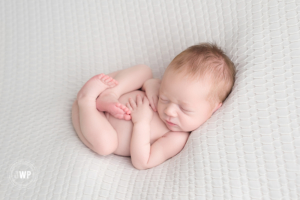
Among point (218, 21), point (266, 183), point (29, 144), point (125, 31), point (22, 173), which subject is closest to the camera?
point (266, 183)

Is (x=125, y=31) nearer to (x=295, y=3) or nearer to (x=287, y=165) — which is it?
(x=295, y=3)

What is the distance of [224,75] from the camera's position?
1.08 m

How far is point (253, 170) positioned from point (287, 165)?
0.34ft

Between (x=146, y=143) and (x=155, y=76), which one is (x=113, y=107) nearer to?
(x=146, y=143)

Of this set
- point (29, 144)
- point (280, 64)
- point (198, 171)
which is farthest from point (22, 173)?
point (280, 64)

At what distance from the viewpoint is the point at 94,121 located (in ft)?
3.55

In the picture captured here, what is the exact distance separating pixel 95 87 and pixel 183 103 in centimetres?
38

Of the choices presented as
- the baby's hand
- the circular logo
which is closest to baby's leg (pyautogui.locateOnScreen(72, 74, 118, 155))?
the baby's hand

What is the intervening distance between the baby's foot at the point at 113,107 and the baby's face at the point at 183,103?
144 millimetres

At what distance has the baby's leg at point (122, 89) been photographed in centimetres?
113

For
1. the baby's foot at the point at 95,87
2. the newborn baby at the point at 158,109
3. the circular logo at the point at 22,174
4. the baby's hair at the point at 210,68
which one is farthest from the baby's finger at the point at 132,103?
the circular logo at the point at 22,174

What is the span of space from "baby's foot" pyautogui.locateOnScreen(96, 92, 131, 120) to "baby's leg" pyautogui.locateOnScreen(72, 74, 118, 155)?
0.08 ft

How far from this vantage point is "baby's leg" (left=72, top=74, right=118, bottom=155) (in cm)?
106

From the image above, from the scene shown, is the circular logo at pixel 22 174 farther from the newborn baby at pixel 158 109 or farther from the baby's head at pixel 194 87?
the baby's head at pixel 194 87
